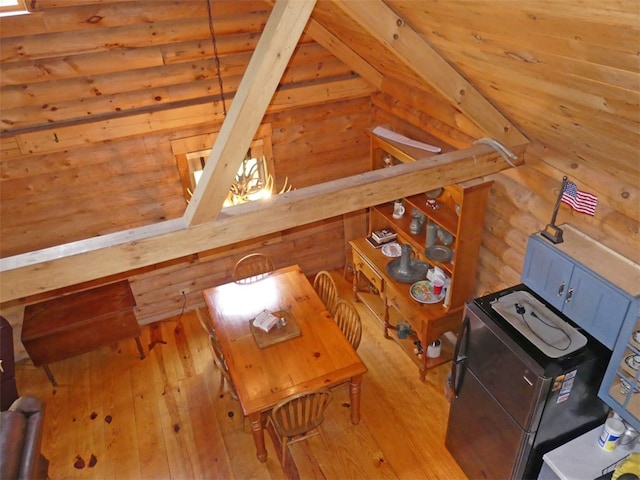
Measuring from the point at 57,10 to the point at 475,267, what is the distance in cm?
368

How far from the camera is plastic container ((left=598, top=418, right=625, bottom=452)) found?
2740 mm

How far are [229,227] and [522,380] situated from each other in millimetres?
1879

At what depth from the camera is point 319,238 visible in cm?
559

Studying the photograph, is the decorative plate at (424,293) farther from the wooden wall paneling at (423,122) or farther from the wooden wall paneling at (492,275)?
the wooden wall paneling at (423,122)

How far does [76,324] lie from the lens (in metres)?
4.27

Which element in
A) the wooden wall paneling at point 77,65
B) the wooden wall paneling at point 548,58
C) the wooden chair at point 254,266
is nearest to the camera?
the wooden wall paneling at point 548,58

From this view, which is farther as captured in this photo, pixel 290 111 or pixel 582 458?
pixel 290 111

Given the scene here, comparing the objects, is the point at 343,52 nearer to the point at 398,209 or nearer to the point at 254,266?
the point at 398,209

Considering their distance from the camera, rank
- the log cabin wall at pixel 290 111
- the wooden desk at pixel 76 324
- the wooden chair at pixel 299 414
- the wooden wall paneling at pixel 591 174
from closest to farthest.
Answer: the log cabin wall at pixel 290 111, the wooden wall paneling at pixel 591 174, the wooden chair at pixel 299 414, the wooden desk at pixel 76 324

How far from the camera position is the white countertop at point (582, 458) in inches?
106

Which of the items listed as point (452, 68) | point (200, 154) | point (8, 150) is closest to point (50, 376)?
point (8, 150)

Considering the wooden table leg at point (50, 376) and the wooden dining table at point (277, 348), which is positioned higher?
the wooden dining table at point (277, 348)

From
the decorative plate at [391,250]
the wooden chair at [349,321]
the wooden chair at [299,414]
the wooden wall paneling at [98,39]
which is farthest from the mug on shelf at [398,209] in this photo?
the wooden wall paneling at [98,39]

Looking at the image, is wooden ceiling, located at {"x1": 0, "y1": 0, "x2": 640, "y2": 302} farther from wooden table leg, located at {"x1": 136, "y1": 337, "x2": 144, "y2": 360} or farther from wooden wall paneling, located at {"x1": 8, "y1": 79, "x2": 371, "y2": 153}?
wooden table leg, located at {"x1": 136, "y1": 337, "x2": 144, "y2": 360}
